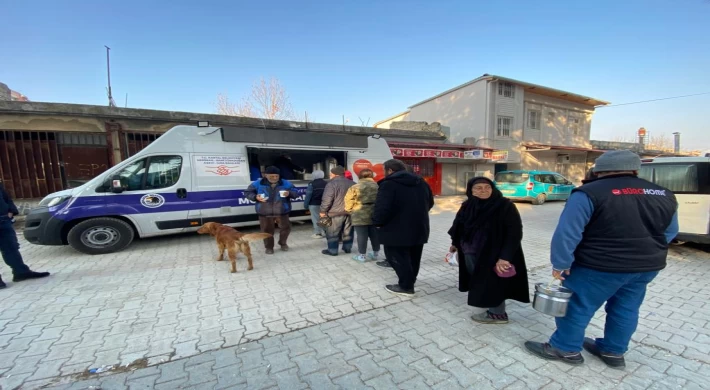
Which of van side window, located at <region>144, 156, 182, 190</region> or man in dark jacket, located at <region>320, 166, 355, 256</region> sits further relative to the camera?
van side window, located at <region>144, 156, 182, 190</region>

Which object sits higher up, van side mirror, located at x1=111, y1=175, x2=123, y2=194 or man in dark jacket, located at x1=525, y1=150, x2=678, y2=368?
van side mirror, located at x1=111, y1=175, x2=123, y2=194

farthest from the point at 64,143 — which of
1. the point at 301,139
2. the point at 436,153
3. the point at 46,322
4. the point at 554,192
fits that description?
the point at 554,192


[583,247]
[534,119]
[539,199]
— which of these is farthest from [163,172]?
[534,119]

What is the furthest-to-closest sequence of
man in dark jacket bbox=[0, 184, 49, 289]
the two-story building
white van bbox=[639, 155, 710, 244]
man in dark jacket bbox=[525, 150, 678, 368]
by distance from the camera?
1. the two-story building
2. white van bbox=[639, 155, 710, 244]
3. man in dark jacket bbox=[0, 184, 49, 289]
4. man in dark jacket bbox=[525, 150, 678, 368]

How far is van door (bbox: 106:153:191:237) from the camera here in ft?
17.7

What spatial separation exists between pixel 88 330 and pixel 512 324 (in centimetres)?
438

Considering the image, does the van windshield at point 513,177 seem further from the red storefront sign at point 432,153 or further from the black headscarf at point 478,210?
the black headscarf at point 478,210

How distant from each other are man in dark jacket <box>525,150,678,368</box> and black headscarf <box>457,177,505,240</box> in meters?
0.59

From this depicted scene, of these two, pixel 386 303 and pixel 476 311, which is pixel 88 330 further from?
pixel 476 311

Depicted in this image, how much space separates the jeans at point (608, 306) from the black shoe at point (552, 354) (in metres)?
0.05

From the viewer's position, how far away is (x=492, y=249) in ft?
8.61

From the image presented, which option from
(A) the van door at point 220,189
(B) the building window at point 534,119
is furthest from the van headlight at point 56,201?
(B) the building window at point 534,119

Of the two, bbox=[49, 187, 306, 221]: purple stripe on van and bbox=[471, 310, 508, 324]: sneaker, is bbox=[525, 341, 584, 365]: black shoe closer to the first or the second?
bbox=[471, 310, 508, 324]: sneaker

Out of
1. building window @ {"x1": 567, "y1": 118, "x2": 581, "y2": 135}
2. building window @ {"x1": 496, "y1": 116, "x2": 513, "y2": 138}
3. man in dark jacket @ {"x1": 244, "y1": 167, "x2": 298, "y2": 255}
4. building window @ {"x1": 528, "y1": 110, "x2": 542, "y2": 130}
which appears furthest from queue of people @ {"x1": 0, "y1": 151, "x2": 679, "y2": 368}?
building window @ {"x1": 567, "y1": 118, "x2": 581, "y2": 135}
